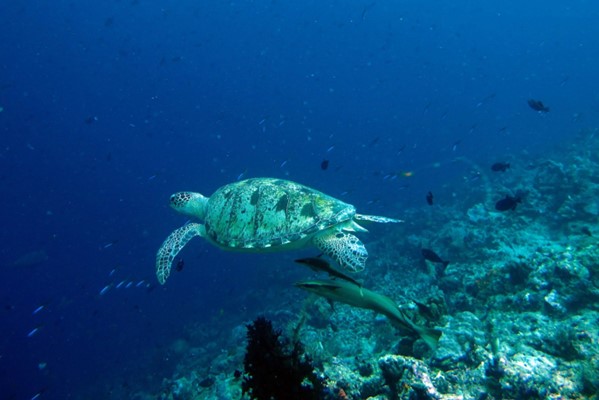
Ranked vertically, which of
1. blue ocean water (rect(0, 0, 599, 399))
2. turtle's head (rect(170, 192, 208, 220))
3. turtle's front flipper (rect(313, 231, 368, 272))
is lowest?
blue ocean water (rect(0, 0, 599, 399))

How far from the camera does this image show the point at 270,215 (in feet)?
17.3

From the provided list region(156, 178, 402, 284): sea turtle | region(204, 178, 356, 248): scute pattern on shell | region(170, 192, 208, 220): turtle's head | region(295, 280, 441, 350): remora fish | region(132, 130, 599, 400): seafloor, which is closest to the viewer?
region(295, 280, 441, 350): remora fish

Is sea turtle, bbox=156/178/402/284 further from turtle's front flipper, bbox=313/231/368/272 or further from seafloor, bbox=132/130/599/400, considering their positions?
seafloor, bbox=132/130/599/400

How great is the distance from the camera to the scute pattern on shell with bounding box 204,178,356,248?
5.00 metres

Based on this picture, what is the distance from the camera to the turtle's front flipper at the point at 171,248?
227 inches

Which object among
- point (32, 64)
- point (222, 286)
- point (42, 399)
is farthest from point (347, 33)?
point (42, 399)

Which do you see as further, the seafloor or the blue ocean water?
the blue ocean water

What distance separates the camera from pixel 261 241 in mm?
5094

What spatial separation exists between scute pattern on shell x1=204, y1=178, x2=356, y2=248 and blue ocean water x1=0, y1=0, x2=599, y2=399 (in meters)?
9.77

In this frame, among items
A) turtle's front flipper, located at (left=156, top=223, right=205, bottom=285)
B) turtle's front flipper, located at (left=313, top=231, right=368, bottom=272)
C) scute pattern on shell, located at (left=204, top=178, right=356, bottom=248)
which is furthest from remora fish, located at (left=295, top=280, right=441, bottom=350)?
turtle's front flipper, located at (left=156, top=223, right=205, bottom=285)

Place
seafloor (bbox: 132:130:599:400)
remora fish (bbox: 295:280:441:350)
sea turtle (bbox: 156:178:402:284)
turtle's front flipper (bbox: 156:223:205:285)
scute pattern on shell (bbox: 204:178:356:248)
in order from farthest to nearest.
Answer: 1. turtle's front flipper (bbox: 156:223:205:285)
2. scute pattern on shell (bbox: 204:178:356:248)
3. sea turtle (bbox: 156:178:402:284)
4. seafloor (bbox: 132:130:599:400)
5. remora fish (bbox: 295:280:441:350)

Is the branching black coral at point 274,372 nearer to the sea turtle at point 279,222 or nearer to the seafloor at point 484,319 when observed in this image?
the seafloor at point 484,319

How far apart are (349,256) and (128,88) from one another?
410ft

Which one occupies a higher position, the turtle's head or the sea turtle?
the sea turtle
